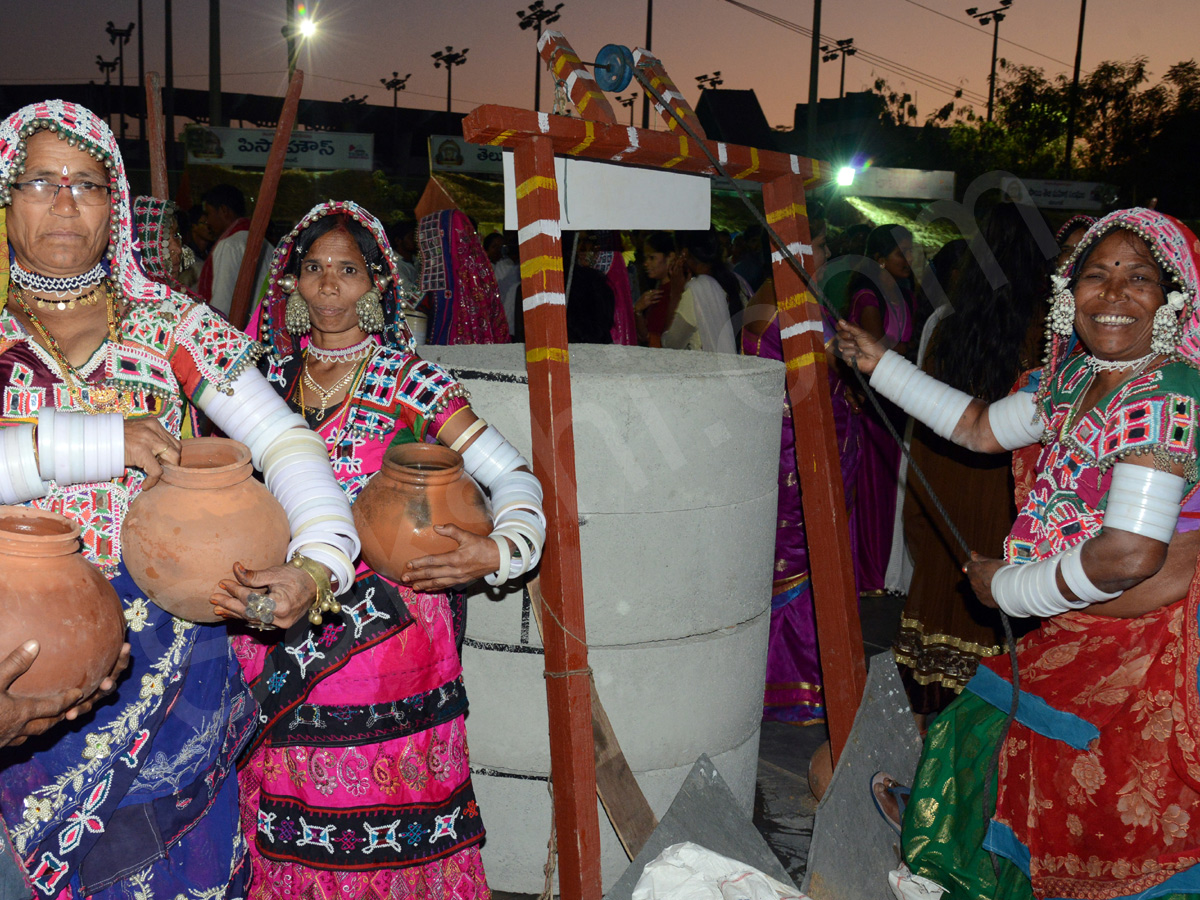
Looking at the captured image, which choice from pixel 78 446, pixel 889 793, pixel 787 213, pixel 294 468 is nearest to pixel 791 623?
pixel 889 793

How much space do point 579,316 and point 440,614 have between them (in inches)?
148

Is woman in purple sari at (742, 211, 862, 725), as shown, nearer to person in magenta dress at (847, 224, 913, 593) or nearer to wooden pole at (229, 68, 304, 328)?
person in magenta dress at (847, 224, 913, 593)

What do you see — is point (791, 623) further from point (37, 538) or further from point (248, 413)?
point (37, 538)

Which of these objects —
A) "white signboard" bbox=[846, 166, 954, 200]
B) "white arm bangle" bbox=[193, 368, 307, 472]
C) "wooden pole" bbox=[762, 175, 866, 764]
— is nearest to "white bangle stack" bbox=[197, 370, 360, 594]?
"white arm bangle" bbox=[193, 368, 307, 472]

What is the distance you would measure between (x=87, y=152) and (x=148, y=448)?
56 centimetres

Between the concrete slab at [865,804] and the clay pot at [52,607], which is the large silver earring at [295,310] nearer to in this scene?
the clay pot at [52,607]

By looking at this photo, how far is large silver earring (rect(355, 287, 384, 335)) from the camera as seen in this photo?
248cm

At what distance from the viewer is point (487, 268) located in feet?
22.1

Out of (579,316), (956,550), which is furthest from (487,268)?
(956,550)

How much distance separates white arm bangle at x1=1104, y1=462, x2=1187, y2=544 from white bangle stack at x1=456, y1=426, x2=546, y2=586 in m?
1.22

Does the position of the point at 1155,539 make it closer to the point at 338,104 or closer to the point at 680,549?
the point at 680,549

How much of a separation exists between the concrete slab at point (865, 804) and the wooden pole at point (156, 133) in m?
3.13

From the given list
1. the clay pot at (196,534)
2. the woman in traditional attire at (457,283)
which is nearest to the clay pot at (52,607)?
the clay pot at (196,534)

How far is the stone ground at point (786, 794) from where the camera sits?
3379mm
